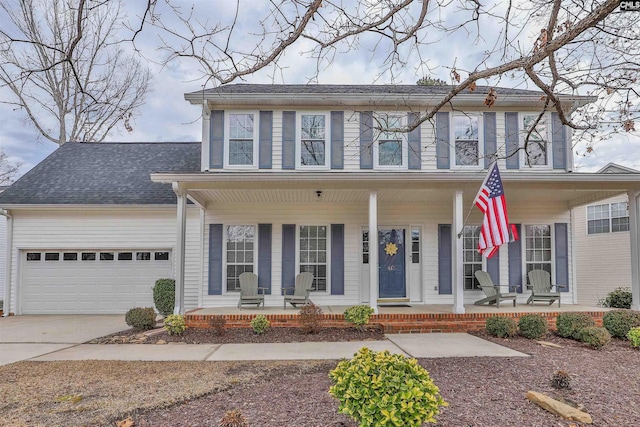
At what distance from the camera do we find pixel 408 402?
254cm

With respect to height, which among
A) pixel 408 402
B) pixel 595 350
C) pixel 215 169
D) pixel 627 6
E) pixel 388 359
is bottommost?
pixel 595 350

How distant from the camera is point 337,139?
952 cm

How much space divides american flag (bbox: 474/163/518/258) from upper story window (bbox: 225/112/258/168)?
194 inches

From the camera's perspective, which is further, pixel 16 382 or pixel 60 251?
pixel 60 251

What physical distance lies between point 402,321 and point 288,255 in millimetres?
3027

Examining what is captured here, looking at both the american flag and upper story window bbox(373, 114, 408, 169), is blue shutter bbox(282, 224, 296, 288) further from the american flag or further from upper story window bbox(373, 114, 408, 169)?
the american flag

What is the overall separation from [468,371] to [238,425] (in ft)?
9.39

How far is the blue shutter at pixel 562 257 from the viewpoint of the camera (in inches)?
376

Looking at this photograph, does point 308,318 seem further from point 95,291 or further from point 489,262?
point 95,291

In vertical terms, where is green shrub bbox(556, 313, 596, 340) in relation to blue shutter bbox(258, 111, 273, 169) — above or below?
below

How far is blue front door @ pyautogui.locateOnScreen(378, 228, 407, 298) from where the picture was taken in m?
9.52

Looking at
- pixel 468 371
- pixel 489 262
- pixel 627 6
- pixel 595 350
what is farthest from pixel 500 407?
pixel 489 262

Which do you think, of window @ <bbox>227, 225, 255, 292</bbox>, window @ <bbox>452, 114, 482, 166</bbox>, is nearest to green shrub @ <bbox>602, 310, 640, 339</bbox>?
window @ <bbox>452, 114, 482, 166</bbox>

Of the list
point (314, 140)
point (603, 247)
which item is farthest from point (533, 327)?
point (603, 247)
